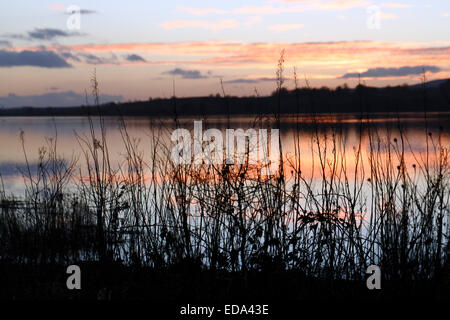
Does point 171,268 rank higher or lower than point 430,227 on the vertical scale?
lower

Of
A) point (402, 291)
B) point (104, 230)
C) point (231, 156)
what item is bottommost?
point (402, 291)

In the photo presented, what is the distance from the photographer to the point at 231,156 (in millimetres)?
4621

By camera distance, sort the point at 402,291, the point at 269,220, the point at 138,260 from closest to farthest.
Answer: the point at 402,291, the point at 269,220, the point at 138,260

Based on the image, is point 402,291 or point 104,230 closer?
point 402,291

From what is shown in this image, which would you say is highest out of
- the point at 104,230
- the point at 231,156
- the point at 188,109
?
the point at 188,109

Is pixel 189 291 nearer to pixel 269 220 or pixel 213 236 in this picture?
pixel 213 236

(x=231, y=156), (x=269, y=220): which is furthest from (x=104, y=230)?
(x=269, y=220)

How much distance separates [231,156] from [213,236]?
35.5 inches
